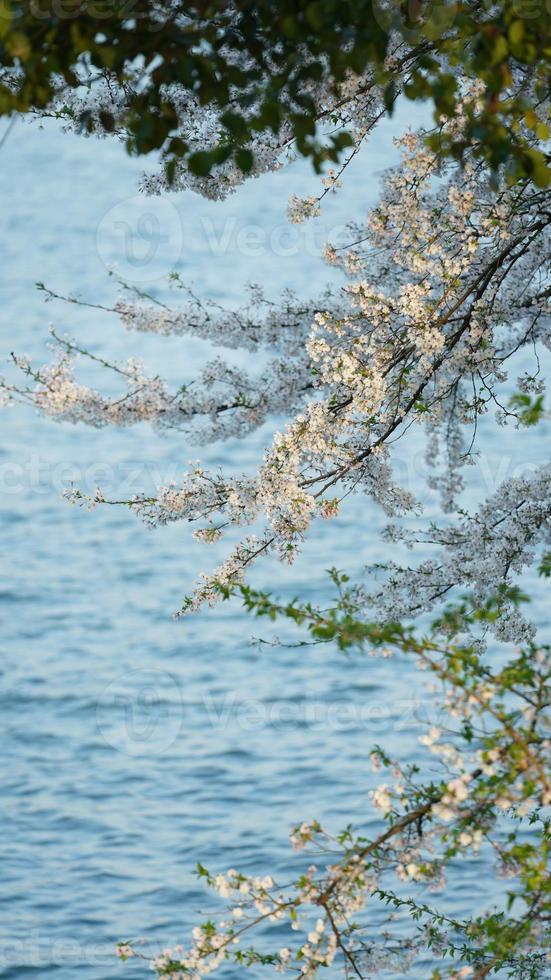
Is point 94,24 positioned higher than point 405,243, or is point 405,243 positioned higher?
point 405,243

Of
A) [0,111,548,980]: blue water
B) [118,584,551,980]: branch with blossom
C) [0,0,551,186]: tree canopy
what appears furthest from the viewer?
[0,111,548,980]: blue water

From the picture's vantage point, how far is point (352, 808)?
8.05 m

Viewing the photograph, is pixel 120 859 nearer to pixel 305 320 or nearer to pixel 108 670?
pixel 108 670

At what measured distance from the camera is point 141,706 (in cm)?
973

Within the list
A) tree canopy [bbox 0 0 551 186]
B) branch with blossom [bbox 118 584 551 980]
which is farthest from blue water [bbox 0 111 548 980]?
tree canopy [bbox 0 0 551 186]

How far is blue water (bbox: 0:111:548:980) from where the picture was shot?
7.41 m

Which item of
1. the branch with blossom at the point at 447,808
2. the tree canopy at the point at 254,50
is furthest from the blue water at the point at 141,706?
the tree canopy at the point at 254,50

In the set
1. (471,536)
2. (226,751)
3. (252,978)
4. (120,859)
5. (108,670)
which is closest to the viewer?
(471,536)

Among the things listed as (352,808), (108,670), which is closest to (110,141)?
(108,670)

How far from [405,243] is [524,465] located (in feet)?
28.3

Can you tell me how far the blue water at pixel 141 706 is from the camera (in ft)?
24.3

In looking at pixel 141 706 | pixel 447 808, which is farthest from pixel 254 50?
pixel 141 706

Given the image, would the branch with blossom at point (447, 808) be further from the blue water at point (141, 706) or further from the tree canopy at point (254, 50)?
the blue water at point (141, 706)

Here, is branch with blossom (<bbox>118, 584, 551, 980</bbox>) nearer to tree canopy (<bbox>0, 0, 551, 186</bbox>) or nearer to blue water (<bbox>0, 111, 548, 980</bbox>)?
tree canopy (<bbox>0, 0, 551, 186</bbox>)
